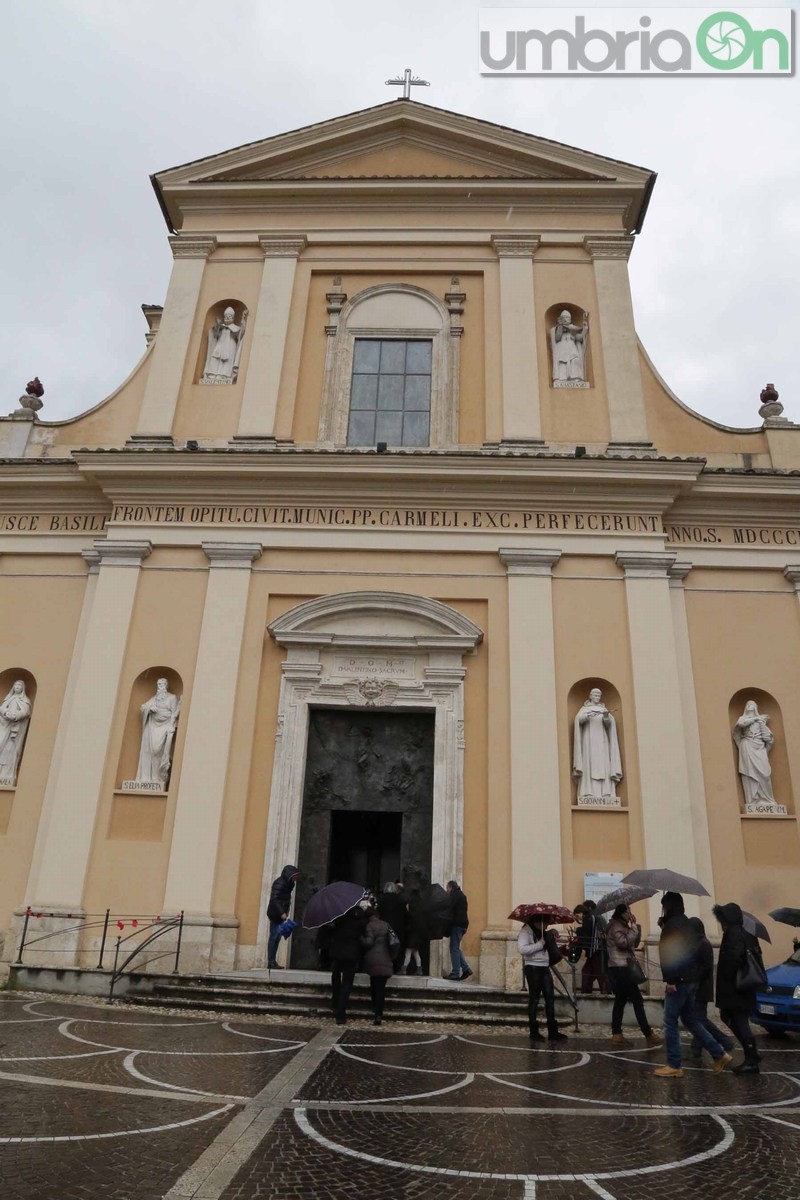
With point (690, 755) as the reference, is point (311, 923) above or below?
below

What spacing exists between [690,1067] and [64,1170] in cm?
524

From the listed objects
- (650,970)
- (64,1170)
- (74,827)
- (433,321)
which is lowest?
(64,1170)

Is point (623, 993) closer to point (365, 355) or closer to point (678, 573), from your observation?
point (678, 573)

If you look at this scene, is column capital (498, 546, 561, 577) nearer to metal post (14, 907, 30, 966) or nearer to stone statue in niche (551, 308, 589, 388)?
stone statue in niche (551, 308, 589, 388)

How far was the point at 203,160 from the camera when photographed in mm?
15289

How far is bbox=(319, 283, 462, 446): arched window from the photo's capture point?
1372 cm

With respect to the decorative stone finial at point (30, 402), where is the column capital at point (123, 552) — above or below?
below

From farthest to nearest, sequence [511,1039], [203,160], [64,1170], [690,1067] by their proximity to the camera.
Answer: [203,160]
[511,1039]
[690,1067]
[64,1170]

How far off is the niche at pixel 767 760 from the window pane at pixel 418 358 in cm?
729

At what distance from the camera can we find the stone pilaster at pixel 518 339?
43.6ft

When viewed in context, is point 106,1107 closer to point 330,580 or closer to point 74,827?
point 74,827

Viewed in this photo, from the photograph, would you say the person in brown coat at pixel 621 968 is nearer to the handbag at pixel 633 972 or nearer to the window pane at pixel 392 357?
the handbag at pixel 633 972

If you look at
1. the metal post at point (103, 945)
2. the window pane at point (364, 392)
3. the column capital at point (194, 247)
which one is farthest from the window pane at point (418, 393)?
the metal post at point (103, 945)

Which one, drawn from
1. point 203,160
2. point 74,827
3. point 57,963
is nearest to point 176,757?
point 74,827
